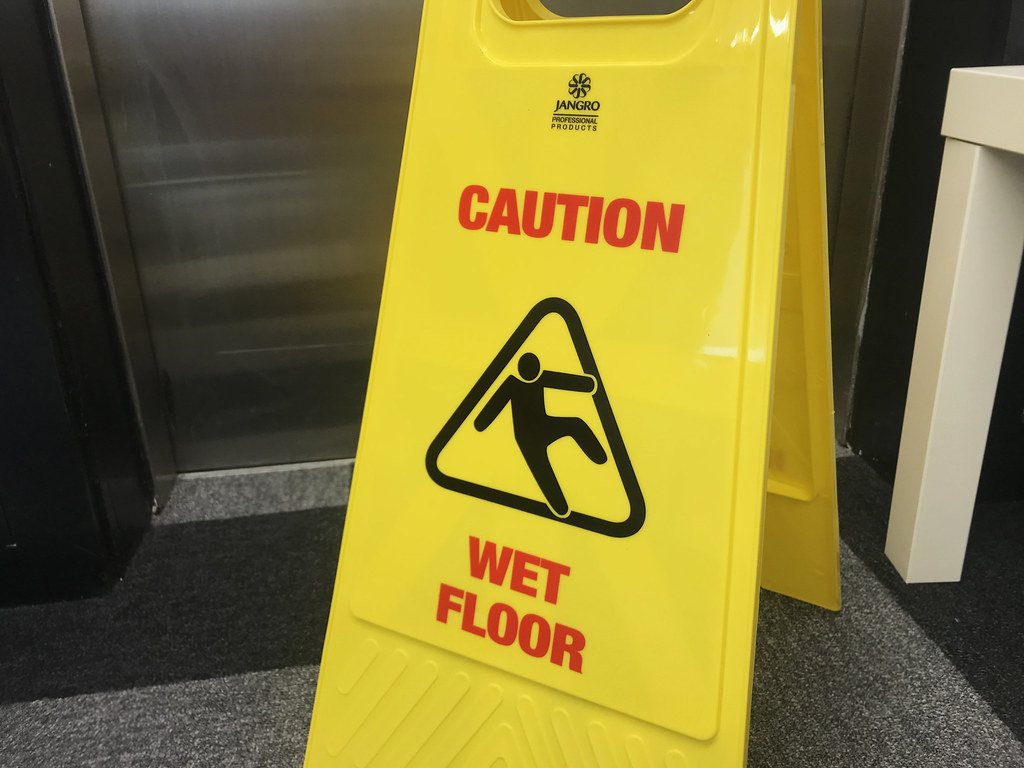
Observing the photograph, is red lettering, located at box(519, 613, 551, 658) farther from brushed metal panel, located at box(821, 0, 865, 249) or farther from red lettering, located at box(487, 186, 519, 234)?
brushed metal panel, located at box(821, 0, 865, 249)

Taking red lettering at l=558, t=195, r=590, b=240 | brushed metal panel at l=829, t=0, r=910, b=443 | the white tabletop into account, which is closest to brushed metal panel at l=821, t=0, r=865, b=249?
brushed metal panel at l=829, t=0, r=910, b=443

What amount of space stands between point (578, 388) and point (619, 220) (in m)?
0.16

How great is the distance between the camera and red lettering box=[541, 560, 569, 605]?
0.77 m

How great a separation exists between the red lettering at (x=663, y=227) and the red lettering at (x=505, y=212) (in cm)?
14

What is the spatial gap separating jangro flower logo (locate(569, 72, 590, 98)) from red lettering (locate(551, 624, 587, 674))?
1.69 feet

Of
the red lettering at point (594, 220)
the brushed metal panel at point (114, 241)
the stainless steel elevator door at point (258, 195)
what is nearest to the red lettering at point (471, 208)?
the red lettering at point (594, 220)

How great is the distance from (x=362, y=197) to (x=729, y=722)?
3.44 feet

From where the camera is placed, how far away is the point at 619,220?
0.75 meters

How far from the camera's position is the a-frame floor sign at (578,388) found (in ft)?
2.29

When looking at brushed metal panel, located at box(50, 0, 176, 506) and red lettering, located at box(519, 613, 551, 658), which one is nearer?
red lettering, located at box(519, 613, 551, 658)

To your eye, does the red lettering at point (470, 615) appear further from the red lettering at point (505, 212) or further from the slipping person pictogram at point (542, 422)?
the red lettering at point (505, 212)

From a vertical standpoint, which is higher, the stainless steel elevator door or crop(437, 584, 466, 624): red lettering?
the stainless steel elevator door

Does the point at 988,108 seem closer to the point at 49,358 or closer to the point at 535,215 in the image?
the point at 535,215

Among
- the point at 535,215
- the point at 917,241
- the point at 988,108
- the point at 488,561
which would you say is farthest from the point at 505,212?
the point at 917,241
